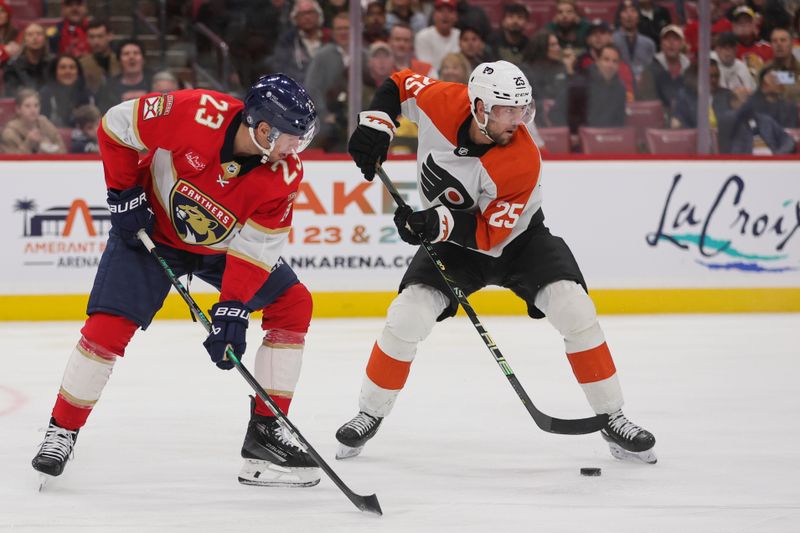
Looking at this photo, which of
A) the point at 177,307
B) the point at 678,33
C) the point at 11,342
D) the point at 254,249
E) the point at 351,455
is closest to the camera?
the point at 254,249

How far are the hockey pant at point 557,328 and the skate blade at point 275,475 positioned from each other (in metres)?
0.43

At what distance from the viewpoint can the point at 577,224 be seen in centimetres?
658

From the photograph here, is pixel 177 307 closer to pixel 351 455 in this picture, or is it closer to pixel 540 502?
pixel 351 455

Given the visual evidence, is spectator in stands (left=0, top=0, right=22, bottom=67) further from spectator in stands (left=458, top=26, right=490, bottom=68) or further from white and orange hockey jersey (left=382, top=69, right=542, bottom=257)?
white and orange hockey jersey (left=382, top=69, right=542, bottom=257)

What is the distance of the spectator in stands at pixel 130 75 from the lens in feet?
20.5

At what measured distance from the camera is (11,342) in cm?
562

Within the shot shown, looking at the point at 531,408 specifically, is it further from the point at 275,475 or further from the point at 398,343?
the point at 275,475

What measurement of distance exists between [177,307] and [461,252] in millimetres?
2855

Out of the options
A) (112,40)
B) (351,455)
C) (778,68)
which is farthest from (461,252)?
(778,68)

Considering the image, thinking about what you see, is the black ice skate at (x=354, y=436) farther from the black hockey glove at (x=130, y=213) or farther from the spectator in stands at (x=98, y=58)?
the spectator in stands at (x=98, y=58)

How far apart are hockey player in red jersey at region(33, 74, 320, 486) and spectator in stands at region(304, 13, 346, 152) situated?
10.3 feet

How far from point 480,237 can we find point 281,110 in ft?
2.61

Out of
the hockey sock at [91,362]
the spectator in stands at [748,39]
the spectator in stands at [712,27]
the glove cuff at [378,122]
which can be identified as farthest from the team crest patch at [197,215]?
the spectator in stands at [748,39]

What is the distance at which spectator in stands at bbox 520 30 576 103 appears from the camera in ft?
21.5
